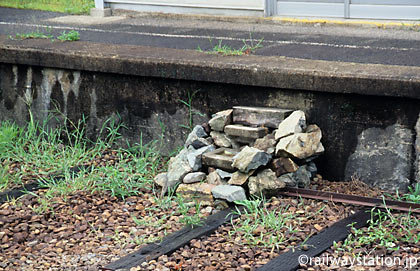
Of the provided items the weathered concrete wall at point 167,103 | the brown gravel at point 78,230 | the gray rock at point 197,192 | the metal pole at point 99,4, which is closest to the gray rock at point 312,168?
the weathered concrete wall at point 167,103

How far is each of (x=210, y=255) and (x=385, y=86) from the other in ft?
6.87

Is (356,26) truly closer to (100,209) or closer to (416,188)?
(416,188)

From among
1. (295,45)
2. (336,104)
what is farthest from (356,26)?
(336,104)

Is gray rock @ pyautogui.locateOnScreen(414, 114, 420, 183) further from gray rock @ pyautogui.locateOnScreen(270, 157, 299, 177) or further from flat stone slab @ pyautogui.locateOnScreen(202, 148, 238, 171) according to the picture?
flat stone slab @ pyautogui.locateOnScreen(202, 148, 238, 171)

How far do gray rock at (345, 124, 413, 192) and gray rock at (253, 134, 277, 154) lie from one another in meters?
0.72

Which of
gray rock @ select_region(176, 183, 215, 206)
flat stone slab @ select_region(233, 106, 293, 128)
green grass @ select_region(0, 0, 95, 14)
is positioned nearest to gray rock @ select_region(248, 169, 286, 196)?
gray rock @ select_region(176, 183, 215, 206)

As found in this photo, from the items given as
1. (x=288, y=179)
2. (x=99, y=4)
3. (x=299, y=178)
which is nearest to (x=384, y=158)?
(x=299, y=178)

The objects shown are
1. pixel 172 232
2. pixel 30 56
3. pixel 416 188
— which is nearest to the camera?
pixel 172 232

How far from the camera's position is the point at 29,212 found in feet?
19.2

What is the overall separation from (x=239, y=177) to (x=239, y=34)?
4000 millimetres

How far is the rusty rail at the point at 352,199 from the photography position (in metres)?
5.50

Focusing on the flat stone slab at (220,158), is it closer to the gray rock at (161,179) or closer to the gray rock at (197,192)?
the gray rock at (197,192)

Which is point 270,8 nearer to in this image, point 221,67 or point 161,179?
point 221,67

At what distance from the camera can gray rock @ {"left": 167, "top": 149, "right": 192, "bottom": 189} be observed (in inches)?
239
